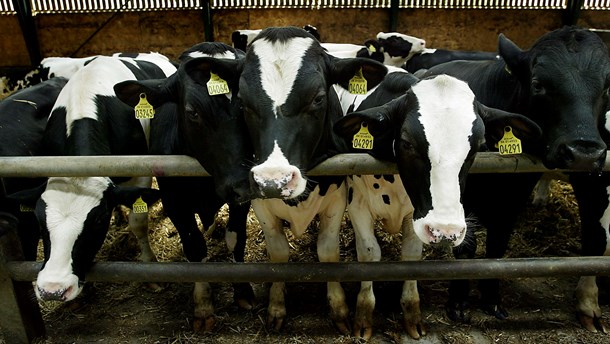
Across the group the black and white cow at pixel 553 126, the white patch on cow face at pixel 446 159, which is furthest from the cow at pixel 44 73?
the white patch on cow face at pixel 446 159

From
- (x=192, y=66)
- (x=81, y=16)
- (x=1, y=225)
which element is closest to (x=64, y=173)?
(x=1, y=225)

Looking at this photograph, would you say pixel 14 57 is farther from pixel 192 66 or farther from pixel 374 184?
pixel 374 184

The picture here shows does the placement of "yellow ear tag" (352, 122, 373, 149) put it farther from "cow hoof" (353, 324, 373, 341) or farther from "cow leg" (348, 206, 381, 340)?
"cow hoof" (353, 324, 373, 341)

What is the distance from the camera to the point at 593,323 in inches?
125

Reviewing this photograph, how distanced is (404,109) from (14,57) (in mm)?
10082

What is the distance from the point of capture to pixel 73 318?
334 cm

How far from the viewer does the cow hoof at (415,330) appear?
3.09 metres

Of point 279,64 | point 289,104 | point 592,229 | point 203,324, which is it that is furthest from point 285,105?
point 592,229

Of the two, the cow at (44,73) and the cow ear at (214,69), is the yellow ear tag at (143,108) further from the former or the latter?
the cow at (44,73)

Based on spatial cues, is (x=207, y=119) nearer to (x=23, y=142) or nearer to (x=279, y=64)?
(x=279, y=64)

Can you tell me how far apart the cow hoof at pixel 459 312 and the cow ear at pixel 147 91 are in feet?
8.18

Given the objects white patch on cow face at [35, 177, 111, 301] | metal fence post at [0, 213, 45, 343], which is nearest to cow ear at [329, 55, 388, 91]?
white patch on cow face at [35, 177, 111, 301]

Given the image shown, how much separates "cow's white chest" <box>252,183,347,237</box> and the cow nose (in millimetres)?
1312

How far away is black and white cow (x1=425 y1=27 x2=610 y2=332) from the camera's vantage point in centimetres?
241
